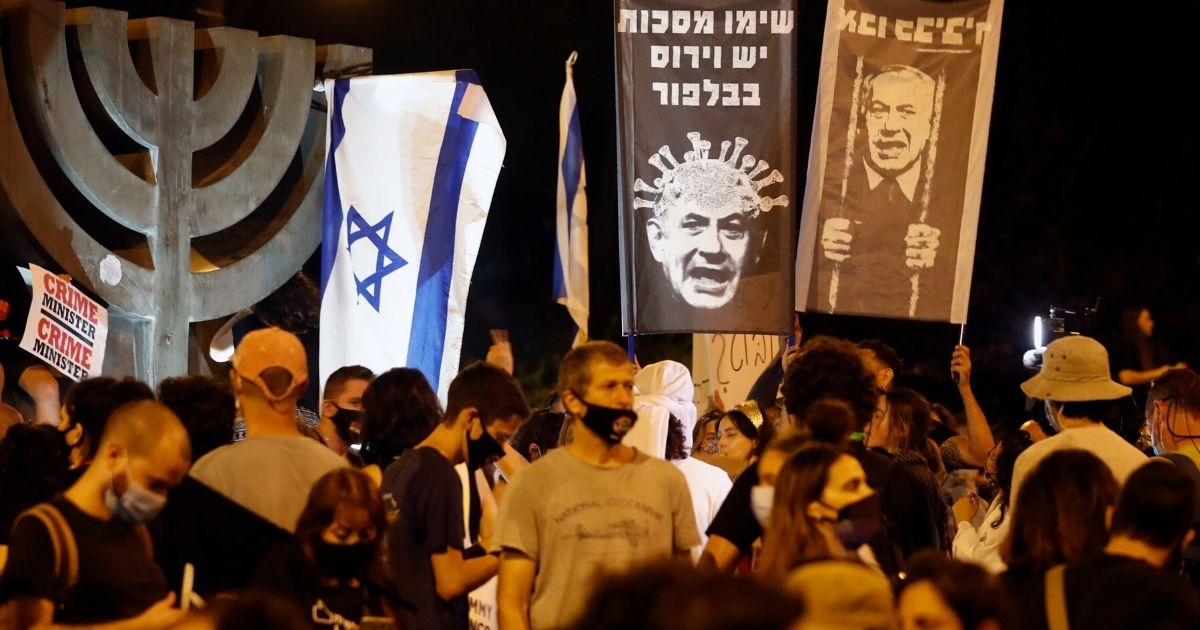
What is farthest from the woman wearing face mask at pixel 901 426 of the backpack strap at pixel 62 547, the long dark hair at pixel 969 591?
the backpack strap at pixel 62 547

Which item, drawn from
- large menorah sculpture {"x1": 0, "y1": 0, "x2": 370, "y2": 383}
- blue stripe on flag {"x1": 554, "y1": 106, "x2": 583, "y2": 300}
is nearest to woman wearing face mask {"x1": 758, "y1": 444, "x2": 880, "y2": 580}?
blue stripe on flag {"x1": 554, "y1": 106, "x2": 583, "y2": 300}

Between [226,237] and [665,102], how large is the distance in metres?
4.42

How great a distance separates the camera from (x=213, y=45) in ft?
33.7

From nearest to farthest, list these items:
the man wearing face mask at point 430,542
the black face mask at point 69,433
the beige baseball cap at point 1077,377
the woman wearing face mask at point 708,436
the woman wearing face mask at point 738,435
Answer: the man wearing face mask at point 430,542 → the black face mask at point 69,433 → the beige baseball cap at point 1077,377 → the woman wearing face mask at point 738,435 → the woman wearing face mask at point 708,436

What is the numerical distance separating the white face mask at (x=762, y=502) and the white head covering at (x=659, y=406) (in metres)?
2.00

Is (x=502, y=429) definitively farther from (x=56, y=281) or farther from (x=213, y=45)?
(x=213, y=45)

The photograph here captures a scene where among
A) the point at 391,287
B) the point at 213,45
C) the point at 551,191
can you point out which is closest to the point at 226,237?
the point at 213,45

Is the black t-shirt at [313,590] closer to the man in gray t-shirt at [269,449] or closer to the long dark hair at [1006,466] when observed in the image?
the man in gray t-shirt at [269,449]

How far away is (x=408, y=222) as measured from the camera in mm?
9500

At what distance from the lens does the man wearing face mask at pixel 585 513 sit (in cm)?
423

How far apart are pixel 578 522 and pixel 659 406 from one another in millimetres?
2147

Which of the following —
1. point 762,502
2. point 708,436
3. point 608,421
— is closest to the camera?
point 762,502

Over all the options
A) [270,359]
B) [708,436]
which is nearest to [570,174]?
[708,436]

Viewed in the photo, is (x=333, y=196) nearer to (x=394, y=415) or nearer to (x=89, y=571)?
(x=394, y=415)
